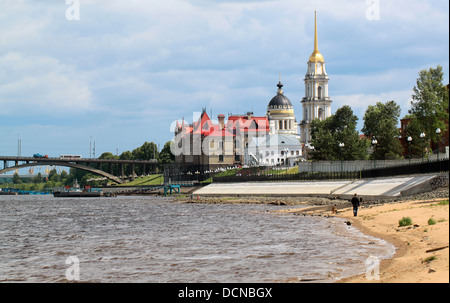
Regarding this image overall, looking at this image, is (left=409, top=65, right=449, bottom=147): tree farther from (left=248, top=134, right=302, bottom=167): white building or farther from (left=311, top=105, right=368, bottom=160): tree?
(left=248, top=134, right=302, bottom=167): white building

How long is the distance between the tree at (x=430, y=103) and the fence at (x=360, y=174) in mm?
12046

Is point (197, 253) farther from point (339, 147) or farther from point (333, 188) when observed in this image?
point (339, 147)

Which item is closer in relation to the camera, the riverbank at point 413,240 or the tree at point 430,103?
the riverbank at point 413,240

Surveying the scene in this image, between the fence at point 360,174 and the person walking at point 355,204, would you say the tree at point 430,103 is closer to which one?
the fence at point 360,174

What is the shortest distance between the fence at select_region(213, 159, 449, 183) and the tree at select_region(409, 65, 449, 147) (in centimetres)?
1205

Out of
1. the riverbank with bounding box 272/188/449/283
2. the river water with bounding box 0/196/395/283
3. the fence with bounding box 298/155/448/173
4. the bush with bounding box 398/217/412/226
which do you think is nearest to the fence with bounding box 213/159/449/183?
the fence with bounding box 298/155/448/173

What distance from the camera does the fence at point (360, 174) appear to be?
59319 millimetres

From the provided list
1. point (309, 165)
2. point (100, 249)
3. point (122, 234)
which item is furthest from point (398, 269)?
point (309, 165)

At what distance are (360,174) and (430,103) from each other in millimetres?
14369

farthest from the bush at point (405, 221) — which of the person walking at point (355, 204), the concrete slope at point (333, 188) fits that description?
the concrete slope at point (333, 188)

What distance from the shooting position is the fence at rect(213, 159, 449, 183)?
195 ft

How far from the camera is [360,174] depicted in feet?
283

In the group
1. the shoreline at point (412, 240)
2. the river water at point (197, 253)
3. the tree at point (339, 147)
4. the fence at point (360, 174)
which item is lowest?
the river water at point (197, 253)

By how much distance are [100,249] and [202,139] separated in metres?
159
